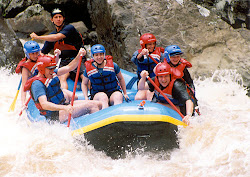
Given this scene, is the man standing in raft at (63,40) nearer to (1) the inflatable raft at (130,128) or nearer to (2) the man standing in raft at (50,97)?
(2) the man standing in raft at (50,97)

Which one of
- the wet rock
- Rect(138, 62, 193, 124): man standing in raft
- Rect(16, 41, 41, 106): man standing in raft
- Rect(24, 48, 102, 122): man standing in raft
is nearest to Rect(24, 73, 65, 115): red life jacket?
Rect(24, 48, 102, 122): man standing in raft

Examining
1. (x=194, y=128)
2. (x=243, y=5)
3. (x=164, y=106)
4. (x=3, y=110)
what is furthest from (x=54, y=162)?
(x=243, y=5)

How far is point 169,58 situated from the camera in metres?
4.26

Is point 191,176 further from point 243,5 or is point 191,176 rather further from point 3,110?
point 243,5

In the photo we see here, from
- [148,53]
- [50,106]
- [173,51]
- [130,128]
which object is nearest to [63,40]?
[148,53]

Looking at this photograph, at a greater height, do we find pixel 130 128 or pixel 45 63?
pixel 45 63

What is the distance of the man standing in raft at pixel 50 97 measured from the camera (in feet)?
12.3

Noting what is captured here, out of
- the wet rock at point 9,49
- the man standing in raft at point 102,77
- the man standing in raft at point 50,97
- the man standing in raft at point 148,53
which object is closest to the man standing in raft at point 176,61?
the man standing in raft at point 148,53

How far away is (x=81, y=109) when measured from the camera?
161 inches

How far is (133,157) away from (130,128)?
37 centimetres

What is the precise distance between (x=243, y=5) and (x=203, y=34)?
1.96 meters

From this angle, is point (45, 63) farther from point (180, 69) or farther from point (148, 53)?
point (180, 69)

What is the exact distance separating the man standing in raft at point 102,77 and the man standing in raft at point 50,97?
0.19 m

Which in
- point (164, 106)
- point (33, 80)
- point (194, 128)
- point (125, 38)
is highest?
point (125, 38)
